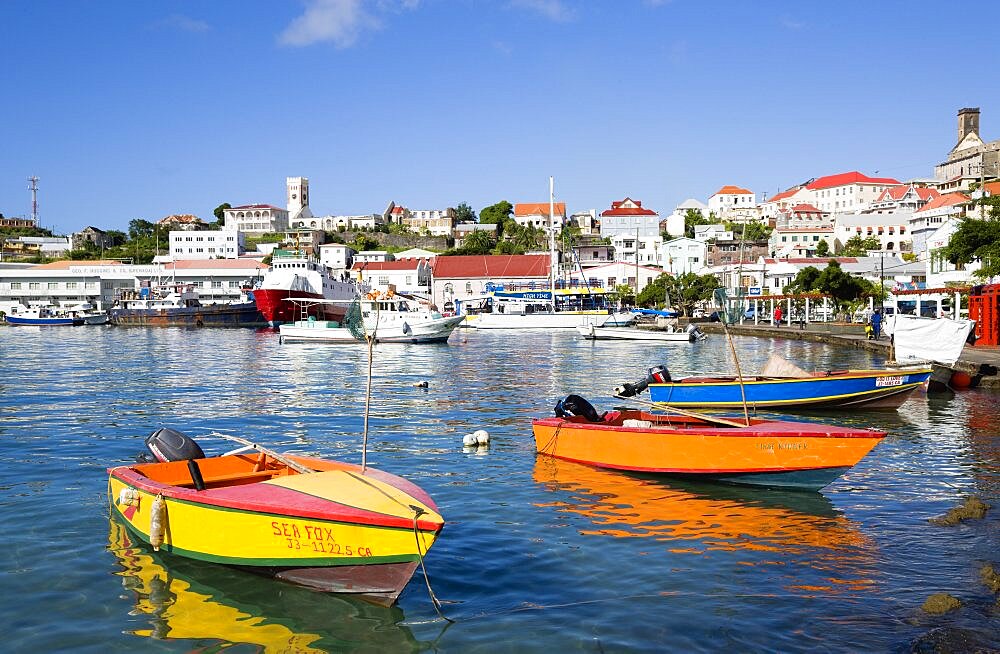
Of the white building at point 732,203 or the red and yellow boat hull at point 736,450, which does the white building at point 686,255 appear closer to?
the white building at point 732,203

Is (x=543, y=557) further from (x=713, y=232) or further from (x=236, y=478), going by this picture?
(x=713, y=232)

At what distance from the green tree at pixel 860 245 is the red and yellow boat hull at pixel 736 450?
106 meters

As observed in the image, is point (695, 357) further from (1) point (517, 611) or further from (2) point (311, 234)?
(2) point (311, 234)

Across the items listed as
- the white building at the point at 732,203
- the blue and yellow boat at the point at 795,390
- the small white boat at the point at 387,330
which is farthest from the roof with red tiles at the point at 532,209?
the blue and yellow boat at the point at 795,390

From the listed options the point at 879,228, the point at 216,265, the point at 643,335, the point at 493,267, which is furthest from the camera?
the point at 879,228

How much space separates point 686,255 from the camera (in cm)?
11188

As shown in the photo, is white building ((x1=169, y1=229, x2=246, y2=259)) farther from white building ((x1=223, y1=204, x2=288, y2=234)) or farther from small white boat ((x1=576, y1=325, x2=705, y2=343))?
small white boat ((x1=576, y1=325, x2=705, y2=343))

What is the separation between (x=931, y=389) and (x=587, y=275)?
272 feet

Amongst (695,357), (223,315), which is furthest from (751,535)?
(223,315)

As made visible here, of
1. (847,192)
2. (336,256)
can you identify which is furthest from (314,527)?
(847,192)

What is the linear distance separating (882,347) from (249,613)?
120ft

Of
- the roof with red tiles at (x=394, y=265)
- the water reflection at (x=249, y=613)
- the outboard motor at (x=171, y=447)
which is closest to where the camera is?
the water reflection at (x=249, y=613)

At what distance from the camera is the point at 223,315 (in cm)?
8862

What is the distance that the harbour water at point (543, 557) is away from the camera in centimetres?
771
